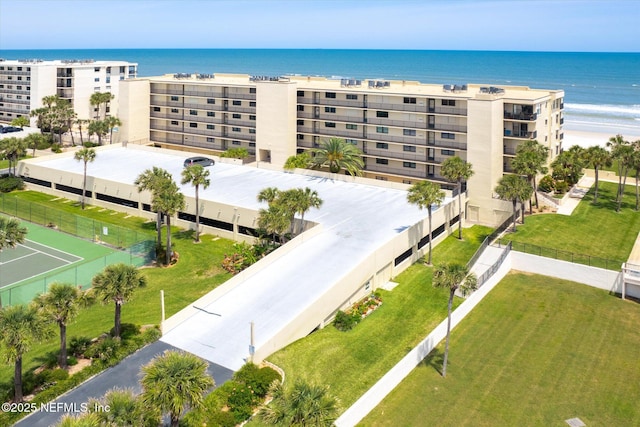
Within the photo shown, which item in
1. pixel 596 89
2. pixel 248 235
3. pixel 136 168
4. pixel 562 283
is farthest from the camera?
pixel 596 89

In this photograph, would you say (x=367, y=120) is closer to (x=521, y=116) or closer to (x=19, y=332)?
(x=521, y=116)

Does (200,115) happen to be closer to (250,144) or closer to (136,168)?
(250,144)

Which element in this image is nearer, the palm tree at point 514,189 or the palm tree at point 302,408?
the palm tree at point 302,408

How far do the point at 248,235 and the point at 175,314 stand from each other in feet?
55.4

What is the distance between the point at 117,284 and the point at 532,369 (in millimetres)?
24053

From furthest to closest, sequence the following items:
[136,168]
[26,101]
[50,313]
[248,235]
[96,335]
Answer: [26,101] < [136,168] < [248,235] < [96,335] < [50,313]

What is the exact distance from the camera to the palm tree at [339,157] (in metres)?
64.4

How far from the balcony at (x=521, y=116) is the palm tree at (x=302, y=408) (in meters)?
45.9

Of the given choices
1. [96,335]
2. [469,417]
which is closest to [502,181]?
[469,417]

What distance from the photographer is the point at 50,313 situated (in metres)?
27.2

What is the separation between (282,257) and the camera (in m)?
42.0

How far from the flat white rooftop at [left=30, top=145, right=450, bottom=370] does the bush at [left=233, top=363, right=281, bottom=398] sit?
1.02 meters

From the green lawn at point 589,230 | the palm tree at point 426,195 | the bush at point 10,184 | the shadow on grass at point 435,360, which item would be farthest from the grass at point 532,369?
the bush at point 10,184

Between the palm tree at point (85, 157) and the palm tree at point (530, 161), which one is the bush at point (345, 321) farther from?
the palm tree at point (85, 157)
